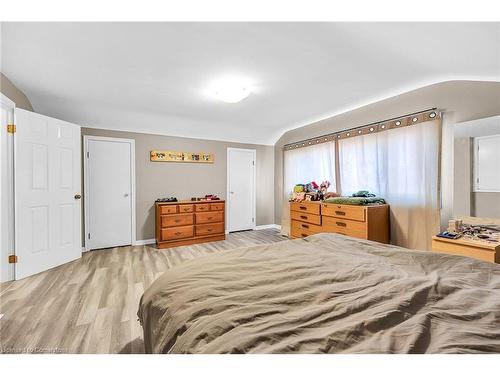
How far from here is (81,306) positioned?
6.66 ft

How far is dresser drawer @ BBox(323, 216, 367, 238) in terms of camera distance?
9.49ft

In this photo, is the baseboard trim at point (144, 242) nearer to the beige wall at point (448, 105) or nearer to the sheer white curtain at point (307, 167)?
the sheer white curtain at point (307, 167)

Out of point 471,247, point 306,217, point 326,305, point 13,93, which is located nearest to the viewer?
point 326,305

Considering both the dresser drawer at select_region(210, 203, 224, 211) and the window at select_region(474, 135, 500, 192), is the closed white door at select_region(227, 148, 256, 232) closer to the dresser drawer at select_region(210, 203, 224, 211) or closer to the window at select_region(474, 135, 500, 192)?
the dresser drawer at select_region(210, 203, 224, 211)

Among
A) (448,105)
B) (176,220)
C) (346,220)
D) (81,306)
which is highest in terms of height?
(448,105)

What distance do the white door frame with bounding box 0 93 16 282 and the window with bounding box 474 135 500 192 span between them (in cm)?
485

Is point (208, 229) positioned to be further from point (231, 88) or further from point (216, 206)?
point (231, 88)

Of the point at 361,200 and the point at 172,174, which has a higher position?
the point at 172,174

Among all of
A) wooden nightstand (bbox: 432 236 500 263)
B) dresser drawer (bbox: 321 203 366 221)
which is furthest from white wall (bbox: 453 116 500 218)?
dresser drawer (bbox: 321 203 366 221)

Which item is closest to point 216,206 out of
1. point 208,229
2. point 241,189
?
point 208,229

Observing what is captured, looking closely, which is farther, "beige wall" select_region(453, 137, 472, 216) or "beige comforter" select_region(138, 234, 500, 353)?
"beige wall" select_region(453, 137, 472, 216)

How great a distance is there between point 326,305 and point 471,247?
1.91 m

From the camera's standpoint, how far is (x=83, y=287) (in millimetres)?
2410
